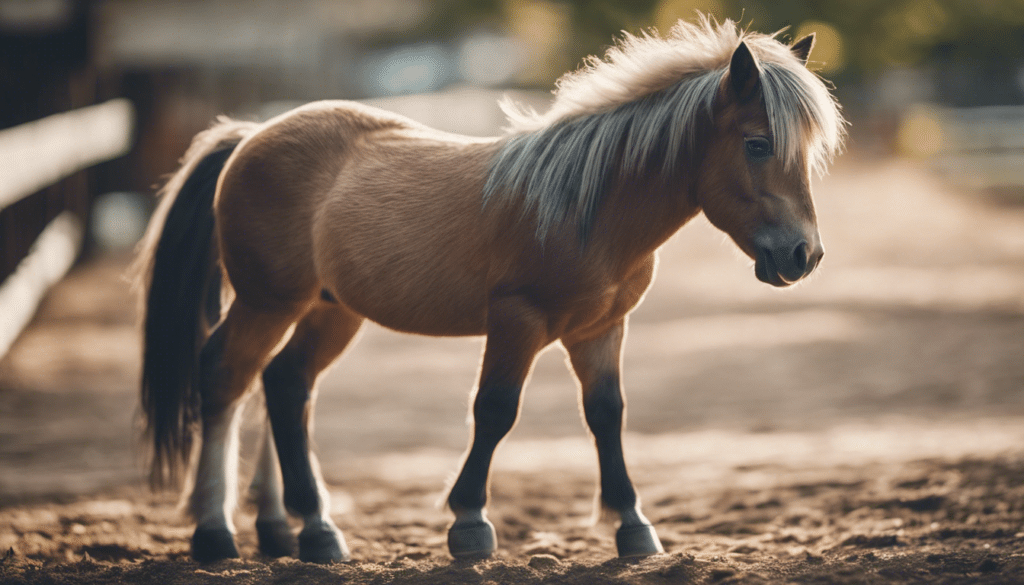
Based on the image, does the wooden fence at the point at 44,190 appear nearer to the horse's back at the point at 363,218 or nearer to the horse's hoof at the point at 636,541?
the horse's back at the point at 363,218

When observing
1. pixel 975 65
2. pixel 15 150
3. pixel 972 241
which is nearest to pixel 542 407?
pixel 15 150

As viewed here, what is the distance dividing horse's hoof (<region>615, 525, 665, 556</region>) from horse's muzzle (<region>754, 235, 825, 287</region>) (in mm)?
1065

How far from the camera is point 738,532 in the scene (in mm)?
4082

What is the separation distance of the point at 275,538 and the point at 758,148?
94.7 inches

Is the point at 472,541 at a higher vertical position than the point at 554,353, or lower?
higher

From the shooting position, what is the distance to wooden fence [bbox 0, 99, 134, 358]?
26.3 feet

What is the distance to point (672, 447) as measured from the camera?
231 inches

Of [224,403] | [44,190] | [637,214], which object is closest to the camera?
[637,214]

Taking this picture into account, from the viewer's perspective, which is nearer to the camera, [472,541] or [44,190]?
[472,541]

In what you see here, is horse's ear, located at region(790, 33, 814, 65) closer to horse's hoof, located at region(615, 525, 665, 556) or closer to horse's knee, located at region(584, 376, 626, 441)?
horse's knee, located at region(584, 376, 626, 441)

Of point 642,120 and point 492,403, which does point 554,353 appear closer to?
point 492,403

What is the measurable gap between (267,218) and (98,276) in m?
8.48

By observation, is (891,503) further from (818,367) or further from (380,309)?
(818,367)

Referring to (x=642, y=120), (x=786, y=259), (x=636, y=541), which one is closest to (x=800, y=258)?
(x=786, y=259)
